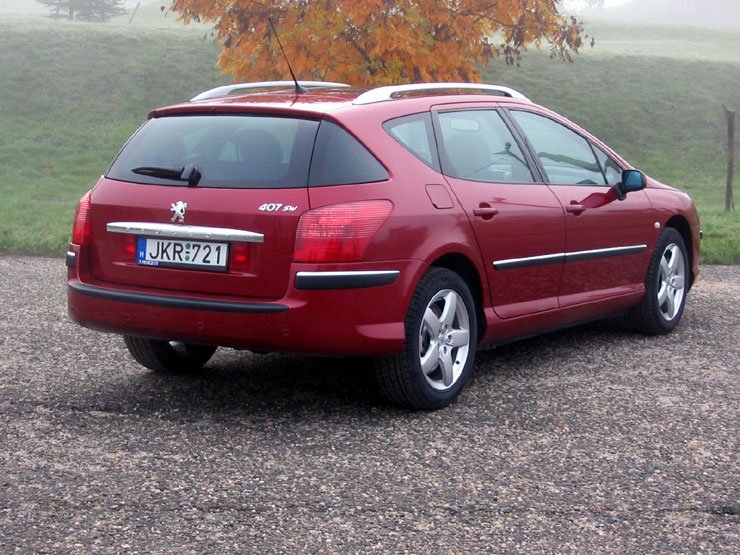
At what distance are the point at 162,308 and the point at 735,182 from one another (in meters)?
22.7

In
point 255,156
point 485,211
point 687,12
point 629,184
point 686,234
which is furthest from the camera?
point 687,12

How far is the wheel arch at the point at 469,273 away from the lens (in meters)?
5.83

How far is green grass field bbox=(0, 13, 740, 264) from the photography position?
25.2 metres

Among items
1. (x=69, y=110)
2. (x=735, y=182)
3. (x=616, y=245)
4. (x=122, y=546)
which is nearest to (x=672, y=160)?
(x=735, y=182)

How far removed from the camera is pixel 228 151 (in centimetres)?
548

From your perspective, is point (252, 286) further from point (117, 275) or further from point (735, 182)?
point (735, 182)

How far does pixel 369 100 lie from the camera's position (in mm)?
5805

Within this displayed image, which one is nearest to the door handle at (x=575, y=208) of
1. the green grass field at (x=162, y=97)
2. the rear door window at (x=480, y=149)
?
the rear door window at (x=480, y=149)

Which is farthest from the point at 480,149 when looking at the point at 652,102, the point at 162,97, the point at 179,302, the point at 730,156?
the point at 652,102

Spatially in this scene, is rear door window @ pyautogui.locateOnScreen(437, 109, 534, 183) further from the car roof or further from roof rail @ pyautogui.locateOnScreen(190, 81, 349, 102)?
roof rail @ pyautogui.locateOnScreen(190, 81, 349, 102)

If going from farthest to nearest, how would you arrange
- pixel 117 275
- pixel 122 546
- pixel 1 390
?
pixel 1 390 < pixel 117 275 < pixel 122 546

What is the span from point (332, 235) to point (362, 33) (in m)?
7.43

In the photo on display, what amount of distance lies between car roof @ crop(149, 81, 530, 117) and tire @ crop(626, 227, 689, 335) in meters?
1.79

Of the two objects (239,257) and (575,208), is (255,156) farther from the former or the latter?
(575,208)
